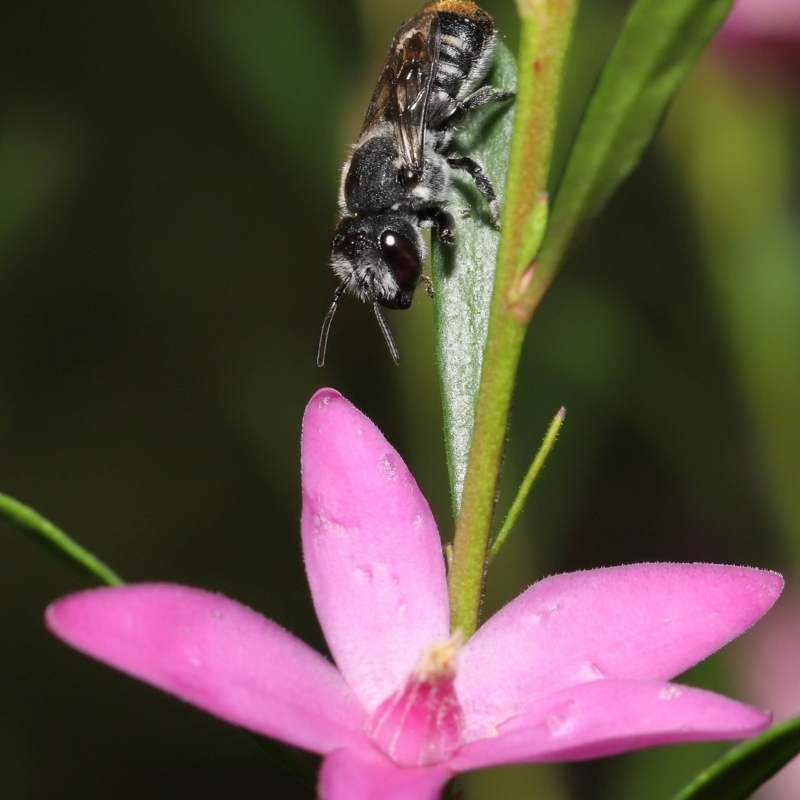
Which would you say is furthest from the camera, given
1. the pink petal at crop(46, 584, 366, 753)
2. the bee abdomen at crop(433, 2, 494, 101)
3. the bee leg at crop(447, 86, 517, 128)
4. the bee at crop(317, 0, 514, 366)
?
the bee abdomen at crop(433, 2, 494, 101)

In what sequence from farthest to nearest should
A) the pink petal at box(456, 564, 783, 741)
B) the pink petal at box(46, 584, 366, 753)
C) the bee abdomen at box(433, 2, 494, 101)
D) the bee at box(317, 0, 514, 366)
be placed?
the bee abdomen at box(433, 2, 494, 101) < the bee at box(317, 0, 514, 366) < the pink petal at box(456, 564, 783, 741) < the pink petal at box(46, 584, 366, 753)

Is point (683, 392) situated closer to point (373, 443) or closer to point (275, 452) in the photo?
point (275, 452)

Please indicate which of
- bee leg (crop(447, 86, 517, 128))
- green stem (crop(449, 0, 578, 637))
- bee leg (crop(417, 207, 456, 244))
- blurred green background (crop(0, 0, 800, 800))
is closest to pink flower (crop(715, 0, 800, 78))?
blurred green background (crop(0, 0, 800, 800))

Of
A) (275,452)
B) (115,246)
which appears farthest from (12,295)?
(275,452)

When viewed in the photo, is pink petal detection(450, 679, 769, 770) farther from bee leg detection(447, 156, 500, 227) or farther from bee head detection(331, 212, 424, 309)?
bee head detection(331, 212, 424, 309)

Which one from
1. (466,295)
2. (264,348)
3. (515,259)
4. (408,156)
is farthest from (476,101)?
(264,348)

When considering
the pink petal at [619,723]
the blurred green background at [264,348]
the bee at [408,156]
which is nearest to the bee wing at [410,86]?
the bee at [408,156]

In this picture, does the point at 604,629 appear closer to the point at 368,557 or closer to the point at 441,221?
the point at 368,557
